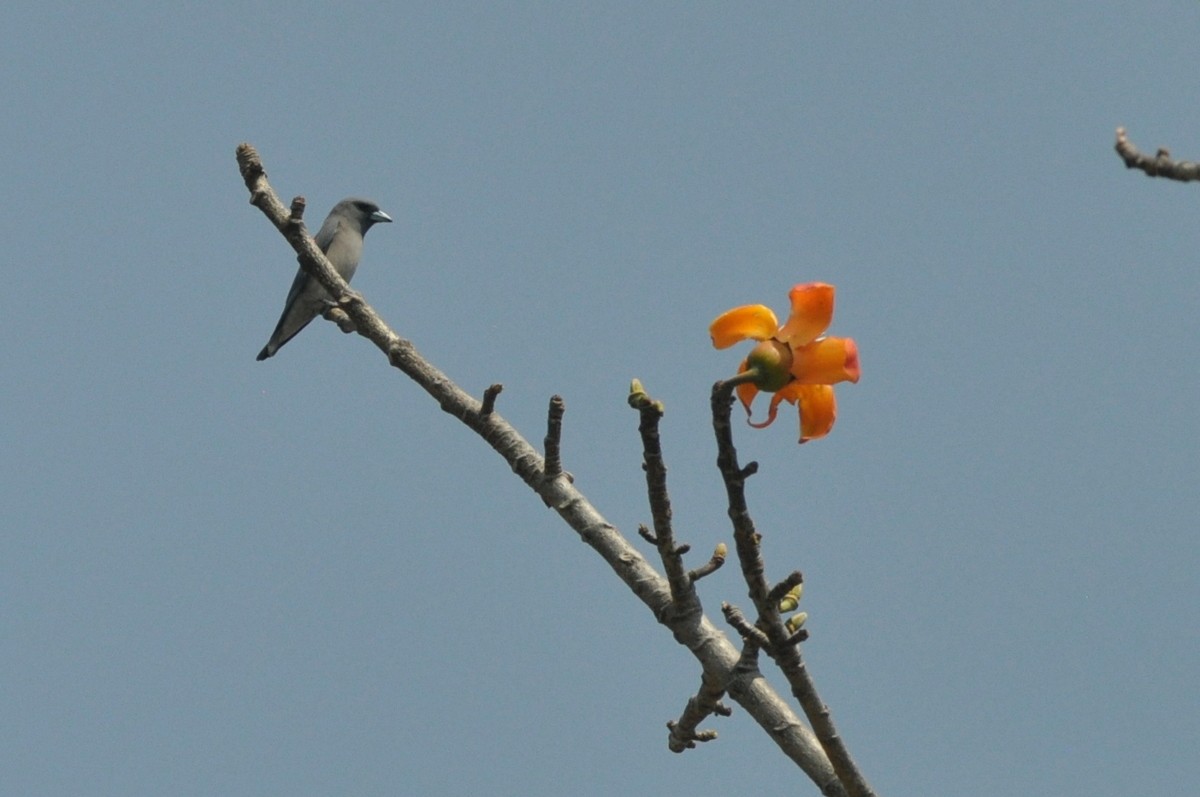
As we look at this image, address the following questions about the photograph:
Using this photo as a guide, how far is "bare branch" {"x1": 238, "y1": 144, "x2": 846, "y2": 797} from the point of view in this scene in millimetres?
3900

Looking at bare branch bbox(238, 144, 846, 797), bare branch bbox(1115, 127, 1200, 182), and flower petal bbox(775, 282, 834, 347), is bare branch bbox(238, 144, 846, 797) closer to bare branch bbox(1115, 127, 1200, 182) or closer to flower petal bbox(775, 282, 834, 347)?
flower petal bbox(775, 282, 834, 347)

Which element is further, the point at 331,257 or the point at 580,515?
the point at 331,257

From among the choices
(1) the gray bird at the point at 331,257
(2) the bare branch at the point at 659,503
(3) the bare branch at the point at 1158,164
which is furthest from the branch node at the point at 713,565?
(1) the gray bird at the point at 331,257

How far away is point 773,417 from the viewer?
11.0 feet

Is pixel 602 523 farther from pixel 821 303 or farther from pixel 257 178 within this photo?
pixel 257 178

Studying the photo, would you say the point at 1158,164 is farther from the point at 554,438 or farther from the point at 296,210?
the point at 296,210

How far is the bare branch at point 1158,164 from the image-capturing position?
8.26 feet

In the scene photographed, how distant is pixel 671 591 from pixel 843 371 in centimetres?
110

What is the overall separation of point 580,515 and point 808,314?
4.65 ft

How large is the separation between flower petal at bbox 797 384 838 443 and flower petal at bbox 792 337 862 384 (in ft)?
0.20

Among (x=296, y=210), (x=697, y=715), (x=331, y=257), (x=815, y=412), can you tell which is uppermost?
(x=331, y=257)

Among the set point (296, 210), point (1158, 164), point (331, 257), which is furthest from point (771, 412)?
point (331, 257)

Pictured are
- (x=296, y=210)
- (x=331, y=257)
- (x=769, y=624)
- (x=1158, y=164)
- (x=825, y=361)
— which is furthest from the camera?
(x=331, y=257)

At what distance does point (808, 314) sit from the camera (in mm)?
3275
